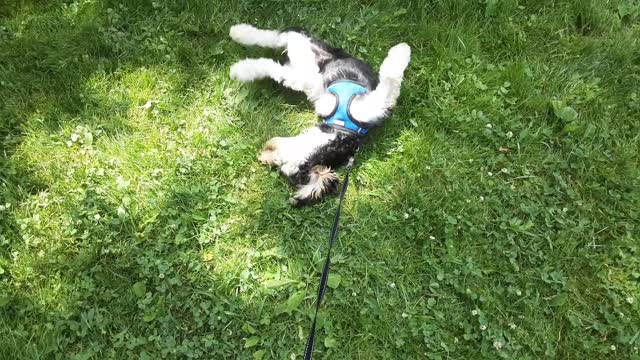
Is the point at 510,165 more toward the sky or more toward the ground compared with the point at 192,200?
more toward the sky

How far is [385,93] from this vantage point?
147 inches

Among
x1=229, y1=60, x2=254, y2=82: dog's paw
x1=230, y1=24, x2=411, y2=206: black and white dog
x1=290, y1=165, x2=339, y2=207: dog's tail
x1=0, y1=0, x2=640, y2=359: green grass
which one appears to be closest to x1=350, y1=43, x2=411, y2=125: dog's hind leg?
x1=230, y1=24, x2=411, y2=206: black and white dog

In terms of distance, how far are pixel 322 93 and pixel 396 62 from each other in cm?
59

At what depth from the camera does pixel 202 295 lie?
11.2 ft

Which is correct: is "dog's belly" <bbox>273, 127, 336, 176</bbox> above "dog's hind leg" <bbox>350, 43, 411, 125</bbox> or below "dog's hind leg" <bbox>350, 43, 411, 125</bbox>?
below

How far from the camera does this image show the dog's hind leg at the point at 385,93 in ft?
12.0

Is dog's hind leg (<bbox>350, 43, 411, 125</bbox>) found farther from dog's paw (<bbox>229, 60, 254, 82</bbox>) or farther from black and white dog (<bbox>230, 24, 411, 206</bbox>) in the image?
dog's paw (<bbox>229, 60, 254, 82</bbox>)

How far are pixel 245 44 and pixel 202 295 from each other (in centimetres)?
189

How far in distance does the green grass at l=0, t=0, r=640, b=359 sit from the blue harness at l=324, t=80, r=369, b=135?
29 centimetres

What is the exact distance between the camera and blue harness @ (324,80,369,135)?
3.63 m

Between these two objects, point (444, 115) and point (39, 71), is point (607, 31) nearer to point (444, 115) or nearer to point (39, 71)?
point (444, 115)

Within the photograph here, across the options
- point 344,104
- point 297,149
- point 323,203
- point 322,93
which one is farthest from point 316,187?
point 322,93

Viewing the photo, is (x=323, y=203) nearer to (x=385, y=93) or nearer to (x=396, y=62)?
(x=385, y=93)

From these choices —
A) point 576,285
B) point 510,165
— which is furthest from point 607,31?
point 576,285
